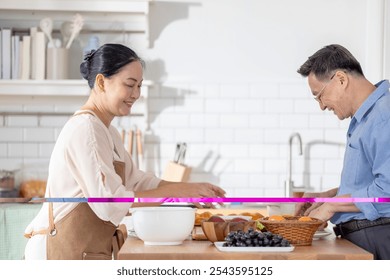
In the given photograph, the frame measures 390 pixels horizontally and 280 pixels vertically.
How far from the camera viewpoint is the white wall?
3600 millimetres

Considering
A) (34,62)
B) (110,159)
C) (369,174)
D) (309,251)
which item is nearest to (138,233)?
(110,159)

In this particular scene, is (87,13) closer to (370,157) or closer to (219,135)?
(219,135)

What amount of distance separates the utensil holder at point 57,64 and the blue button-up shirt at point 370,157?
6.11ft

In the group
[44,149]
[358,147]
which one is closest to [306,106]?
[44,149]

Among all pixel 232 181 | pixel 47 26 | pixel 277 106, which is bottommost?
pixel 232 181

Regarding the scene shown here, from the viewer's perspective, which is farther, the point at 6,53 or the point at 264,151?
the point at 264,151

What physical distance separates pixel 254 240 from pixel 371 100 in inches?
18.7

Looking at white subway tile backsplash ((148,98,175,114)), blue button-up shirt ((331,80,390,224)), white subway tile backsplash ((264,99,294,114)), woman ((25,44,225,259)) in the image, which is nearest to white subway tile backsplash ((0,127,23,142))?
white subway tile backsplash ((148,98,175,114))

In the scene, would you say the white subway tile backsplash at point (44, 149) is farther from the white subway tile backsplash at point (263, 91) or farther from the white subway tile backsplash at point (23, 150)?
the white subway tile backsplash at point (263, 91)

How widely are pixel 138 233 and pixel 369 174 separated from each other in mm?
541

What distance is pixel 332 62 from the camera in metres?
1.86

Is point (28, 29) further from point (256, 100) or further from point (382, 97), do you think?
point (382, 97)

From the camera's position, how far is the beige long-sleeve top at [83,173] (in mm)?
1660

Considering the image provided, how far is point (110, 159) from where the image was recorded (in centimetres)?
175
